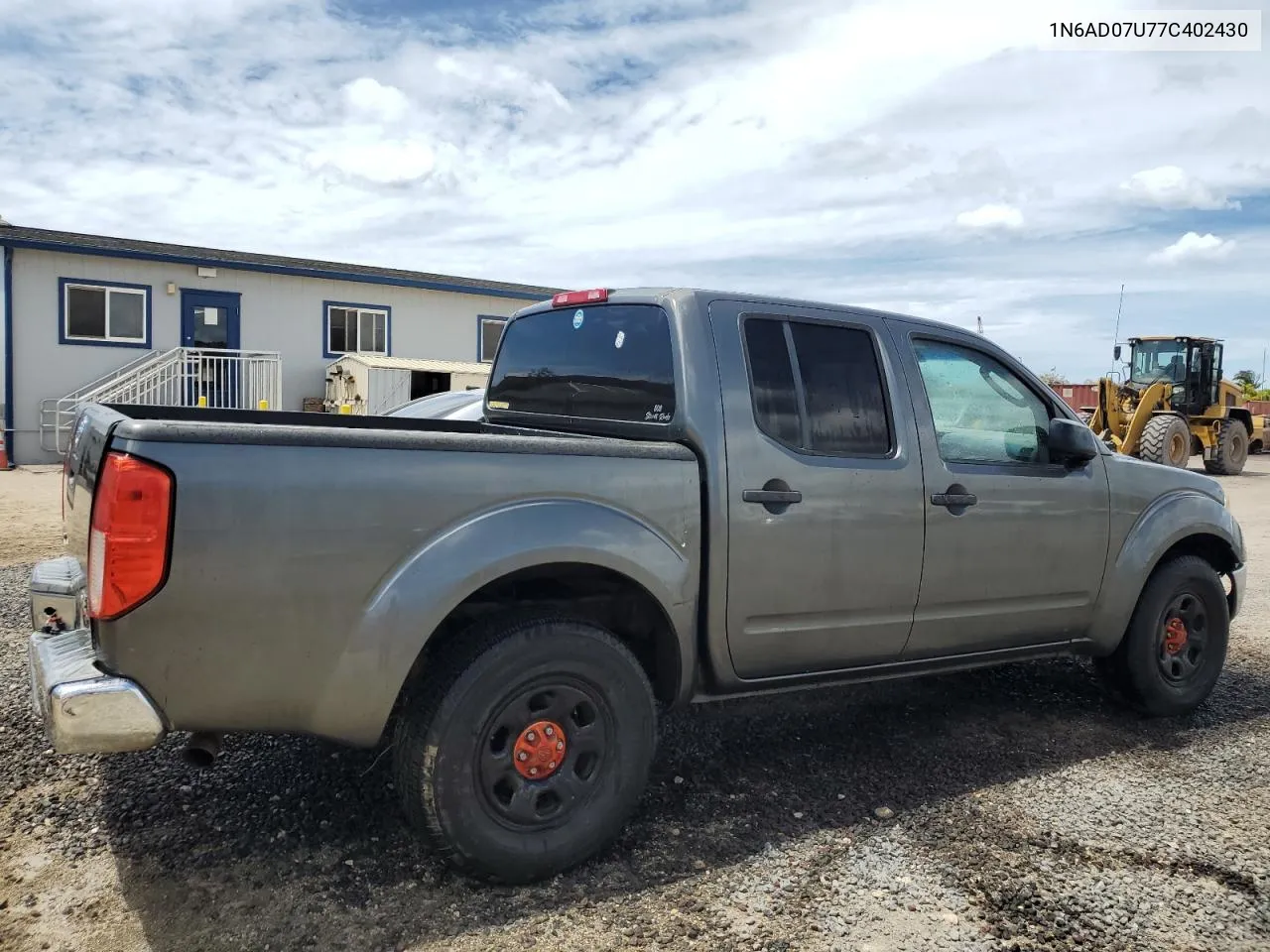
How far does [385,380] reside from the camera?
61.4 feet

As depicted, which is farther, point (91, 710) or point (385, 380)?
point (385, 380)

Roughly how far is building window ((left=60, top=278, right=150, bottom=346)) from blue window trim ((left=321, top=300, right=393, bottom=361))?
3.33 m

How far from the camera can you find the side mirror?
428 cm

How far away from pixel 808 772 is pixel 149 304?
17992mm

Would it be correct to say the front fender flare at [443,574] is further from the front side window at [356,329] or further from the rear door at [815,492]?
the front side window at [356,329]

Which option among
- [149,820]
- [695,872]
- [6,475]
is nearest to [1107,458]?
[695,872]

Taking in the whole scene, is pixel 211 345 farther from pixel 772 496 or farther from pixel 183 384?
pixel 772 496

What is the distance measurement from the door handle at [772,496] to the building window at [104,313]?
17.9 meters

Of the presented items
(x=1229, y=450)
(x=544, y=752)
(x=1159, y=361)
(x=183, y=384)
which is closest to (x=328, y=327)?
(x=183, y=384)

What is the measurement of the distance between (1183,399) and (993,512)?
763 inches

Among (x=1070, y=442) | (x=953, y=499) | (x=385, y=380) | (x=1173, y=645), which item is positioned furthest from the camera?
(x=385, y=380)

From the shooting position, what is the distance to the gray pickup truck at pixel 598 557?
2631mm

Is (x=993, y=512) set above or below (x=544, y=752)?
above

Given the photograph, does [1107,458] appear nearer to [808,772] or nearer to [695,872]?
[808,772]
